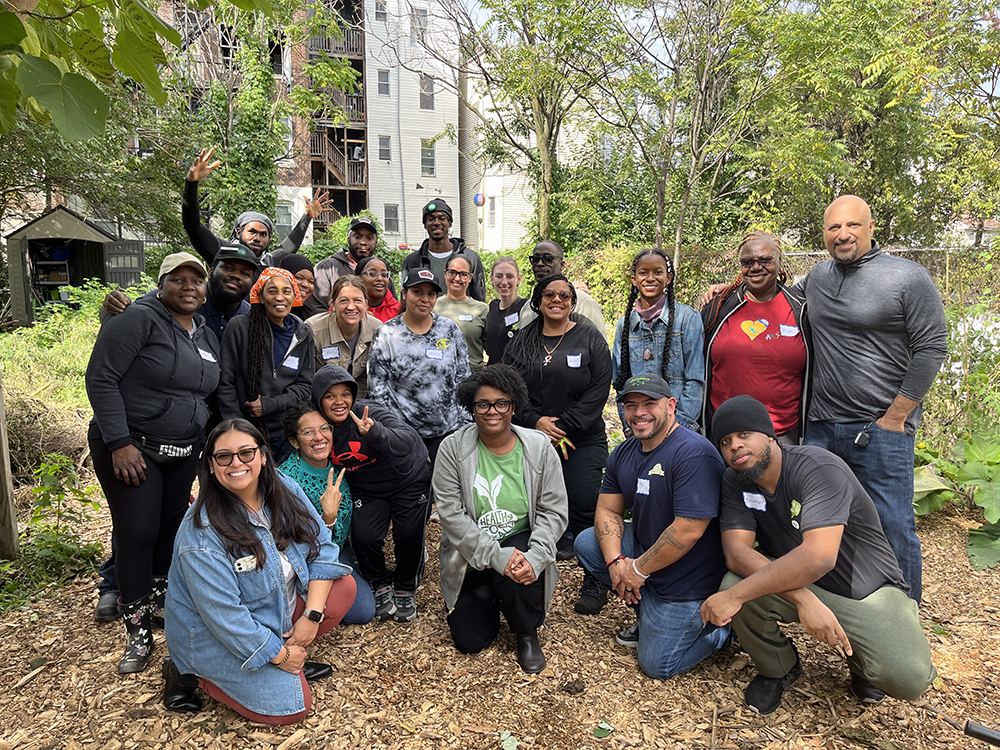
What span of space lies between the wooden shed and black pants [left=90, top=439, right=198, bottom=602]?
12.8 m

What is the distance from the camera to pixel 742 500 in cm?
326

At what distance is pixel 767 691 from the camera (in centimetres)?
319

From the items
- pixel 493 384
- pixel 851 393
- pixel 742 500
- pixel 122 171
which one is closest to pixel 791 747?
pixel 742 500

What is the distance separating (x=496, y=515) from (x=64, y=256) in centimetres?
1626

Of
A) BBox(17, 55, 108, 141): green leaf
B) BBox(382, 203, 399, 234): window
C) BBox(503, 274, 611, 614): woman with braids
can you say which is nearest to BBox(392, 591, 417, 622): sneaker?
BBox(503, 274, 611, 614): woman with braids

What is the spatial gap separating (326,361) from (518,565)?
2103mm

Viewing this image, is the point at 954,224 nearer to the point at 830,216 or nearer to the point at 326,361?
the point at 830,216

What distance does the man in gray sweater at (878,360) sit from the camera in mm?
3531

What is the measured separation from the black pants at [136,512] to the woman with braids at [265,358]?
61cm

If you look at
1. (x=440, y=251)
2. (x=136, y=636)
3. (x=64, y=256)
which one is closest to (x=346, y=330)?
(x=440, y=251)

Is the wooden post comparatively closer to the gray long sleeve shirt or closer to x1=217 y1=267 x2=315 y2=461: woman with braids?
x1=217 y1=267 x2=315 y2=461: woman with braids

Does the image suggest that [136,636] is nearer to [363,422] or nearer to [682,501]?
[363,422]

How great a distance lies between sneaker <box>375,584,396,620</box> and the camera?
4016 mm

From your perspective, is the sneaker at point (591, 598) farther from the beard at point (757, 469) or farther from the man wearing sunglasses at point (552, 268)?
the man wearing sunglasses at point (552, 268)
